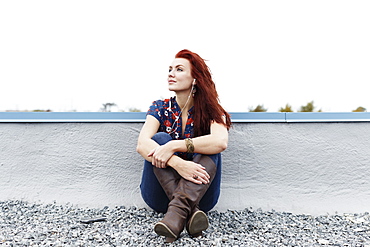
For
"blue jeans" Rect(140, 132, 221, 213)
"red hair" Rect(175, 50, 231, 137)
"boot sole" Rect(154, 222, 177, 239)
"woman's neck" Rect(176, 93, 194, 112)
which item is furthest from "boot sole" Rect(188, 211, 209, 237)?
"woman's neck" Rect(176, 93, 194, 112)

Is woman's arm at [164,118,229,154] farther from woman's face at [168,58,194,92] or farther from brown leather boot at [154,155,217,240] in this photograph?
woman's face at [168,58,194,92]

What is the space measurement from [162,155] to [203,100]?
579mm

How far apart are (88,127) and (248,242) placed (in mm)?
1632

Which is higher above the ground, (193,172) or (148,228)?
(193,172)

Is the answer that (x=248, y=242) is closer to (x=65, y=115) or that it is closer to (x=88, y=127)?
(x=88, y=127)

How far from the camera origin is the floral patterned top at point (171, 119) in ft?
8.07

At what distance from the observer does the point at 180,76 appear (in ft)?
7.93

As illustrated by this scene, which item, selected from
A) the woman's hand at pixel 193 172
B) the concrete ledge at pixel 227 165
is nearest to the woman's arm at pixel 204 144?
the woman's hand at pixel 193 172

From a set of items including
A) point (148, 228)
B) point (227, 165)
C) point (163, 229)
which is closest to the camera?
point (163, 229)

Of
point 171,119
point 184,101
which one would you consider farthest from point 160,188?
point 184,101

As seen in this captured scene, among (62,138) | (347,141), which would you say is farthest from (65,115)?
(347,141)

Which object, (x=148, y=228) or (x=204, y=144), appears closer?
(x=204, y=144)

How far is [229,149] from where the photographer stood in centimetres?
295

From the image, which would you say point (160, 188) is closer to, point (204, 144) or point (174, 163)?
point (174, 163)
